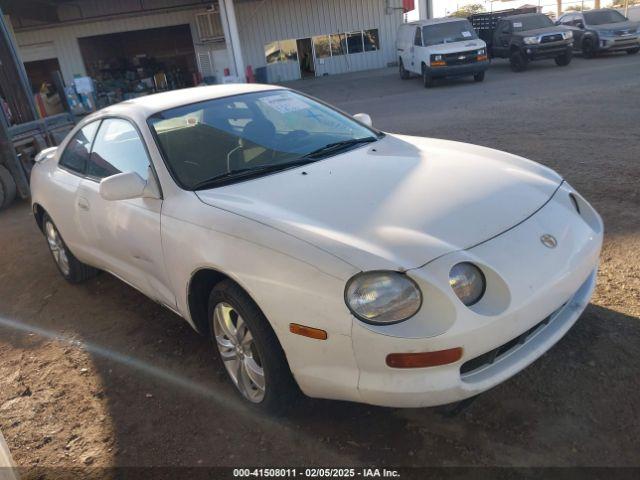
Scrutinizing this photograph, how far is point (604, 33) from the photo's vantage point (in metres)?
17.6

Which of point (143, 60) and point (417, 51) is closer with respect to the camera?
point (417, 51)

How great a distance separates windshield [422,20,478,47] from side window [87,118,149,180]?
45.8 ft

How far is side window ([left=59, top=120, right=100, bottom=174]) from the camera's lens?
4031 mm

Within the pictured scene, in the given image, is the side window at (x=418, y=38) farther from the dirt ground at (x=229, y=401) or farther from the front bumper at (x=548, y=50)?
the dirt ground at (x=229, y=401)

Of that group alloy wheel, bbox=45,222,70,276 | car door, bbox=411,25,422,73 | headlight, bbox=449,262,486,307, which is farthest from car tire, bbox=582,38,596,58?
headlight, bbox=449,262,486,307

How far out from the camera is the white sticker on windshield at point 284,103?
3.81 metres

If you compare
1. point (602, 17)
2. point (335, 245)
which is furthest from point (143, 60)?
point (335, 245)

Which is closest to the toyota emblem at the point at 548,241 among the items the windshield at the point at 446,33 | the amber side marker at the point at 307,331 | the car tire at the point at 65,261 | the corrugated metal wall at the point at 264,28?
the amber side marker at the point at 307,331

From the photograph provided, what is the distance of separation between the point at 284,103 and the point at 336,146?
67 cm

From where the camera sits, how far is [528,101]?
1158 centimetres

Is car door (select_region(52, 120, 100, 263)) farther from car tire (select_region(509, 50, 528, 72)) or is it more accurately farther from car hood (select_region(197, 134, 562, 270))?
car tire (select_region(509, 50, 528, 72))

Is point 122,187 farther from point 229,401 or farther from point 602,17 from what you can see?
point 602,17

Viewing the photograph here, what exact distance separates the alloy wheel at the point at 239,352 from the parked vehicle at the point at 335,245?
11mm

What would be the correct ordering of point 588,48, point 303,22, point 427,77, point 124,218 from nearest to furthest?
point 124,218
point 427,77
point 588,48
point 303,22
